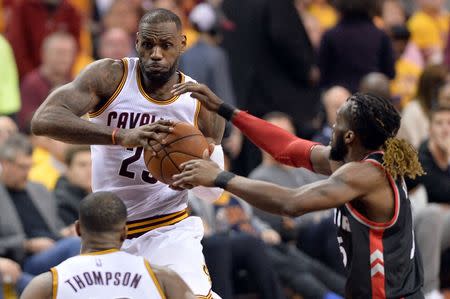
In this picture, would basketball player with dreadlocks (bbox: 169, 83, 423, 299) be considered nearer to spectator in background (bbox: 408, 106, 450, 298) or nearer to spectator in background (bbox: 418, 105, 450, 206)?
spectator in background (bbox: 408, 106, 450, 298)

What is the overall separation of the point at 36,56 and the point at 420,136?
405 cm

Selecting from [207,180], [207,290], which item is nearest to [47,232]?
[207,290]

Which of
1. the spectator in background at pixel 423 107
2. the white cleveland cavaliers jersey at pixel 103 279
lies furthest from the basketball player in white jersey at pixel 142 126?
the spectator in background at pixel 423 107

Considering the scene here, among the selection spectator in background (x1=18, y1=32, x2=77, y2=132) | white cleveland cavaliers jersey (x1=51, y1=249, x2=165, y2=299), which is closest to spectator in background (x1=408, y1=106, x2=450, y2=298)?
spectator in background (x1=18, y1=32, x2=77, y2=132)

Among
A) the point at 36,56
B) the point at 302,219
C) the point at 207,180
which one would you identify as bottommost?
the point at 302,219

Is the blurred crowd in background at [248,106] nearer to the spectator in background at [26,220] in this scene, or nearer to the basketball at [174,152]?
the spectator in background at [26,220]

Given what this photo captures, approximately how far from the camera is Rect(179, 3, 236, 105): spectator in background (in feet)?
41.2

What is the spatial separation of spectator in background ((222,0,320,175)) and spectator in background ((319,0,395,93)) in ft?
1.18

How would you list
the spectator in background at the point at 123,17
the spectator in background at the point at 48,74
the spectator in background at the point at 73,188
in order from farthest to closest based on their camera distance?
the spectator in background at the point at 123,17 → the spectator in background at the point at 48,74 → the spectator in background at the point at 73,188

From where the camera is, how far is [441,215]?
10984mm

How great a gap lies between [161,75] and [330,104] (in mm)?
4997

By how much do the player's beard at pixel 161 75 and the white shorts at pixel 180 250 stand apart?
0.85 metres

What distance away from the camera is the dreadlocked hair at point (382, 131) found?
687 centimetres

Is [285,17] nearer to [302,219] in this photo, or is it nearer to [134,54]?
[134,54]
